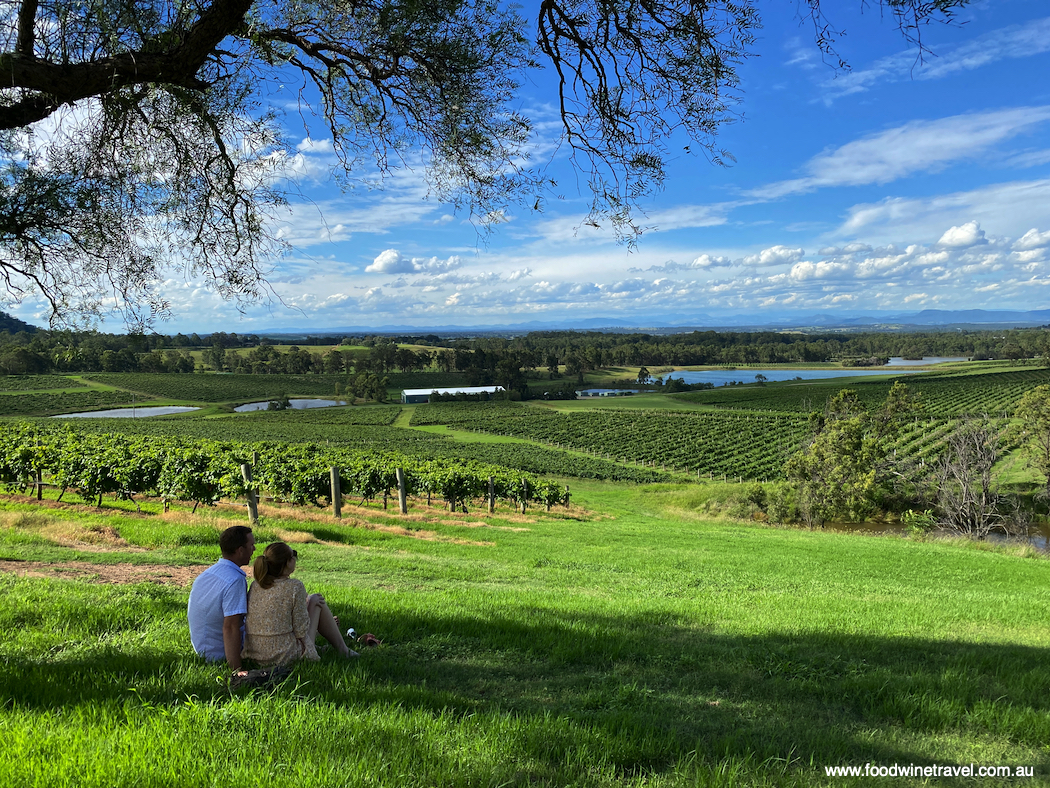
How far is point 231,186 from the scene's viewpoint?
497 cm

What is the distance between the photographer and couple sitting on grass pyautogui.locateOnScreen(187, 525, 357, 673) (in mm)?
3824

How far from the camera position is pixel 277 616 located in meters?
3.87

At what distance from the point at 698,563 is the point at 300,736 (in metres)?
11.7

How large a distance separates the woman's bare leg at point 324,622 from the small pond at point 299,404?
114 m

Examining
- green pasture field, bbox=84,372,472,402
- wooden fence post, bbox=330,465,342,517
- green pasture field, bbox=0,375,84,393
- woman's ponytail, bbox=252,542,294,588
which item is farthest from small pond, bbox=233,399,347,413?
woman's ponytail, bbox=252,542,294,588

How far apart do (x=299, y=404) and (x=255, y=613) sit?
12587 centimetres

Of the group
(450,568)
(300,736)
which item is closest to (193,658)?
(300,736)

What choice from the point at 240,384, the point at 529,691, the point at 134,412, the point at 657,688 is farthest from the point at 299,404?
the point at 657,688

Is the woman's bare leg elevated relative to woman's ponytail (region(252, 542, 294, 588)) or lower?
lower

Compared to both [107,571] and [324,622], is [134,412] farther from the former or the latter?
[324,622]

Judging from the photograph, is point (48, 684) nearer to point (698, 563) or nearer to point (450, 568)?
point (450, 568)

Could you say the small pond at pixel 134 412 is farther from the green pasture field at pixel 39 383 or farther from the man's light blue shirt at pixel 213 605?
the man's light blue shirt at pixel 213 605

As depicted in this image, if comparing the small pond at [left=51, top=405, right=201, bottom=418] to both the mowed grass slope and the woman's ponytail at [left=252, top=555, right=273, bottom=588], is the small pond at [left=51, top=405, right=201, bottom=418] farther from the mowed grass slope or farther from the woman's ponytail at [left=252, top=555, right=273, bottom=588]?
the woman's ponytail at [left=252, top=555, right=273, bottom=588]

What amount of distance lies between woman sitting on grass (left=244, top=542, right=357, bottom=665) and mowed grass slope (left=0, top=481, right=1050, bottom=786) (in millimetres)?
251
